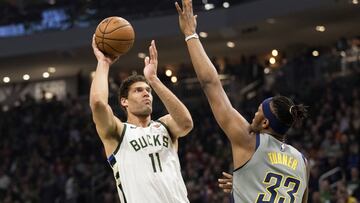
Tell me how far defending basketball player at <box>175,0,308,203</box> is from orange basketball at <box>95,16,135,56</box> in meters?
1.16

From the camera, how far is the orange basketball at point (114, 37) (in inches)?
267

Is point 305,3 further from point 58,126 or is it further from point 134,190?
point 134,190

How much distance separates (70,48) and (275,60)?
21.6 feet

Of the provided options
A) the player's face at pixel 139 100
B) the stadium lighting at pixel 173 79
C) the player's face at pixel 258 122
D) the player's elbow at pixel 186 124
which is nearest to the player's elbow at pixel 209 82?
the player's face at pixel 258 122

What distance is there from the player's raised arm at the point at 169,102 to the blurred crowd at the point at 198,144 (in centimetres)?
777

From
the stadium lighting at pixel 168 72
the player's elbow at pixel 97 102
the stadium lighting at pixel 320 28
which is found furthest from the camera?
the stadium lighting at pixel 168 72

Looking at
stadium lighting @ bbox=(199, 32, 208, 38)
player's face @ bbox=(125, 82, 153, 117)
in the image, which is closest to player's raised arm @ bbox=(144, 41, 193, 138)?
player's face @ bbox=(125, 82, 153, 117)

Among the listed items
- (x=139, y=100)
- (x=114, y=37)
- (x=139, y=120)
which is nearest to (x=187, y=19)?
(x=114, y=37)

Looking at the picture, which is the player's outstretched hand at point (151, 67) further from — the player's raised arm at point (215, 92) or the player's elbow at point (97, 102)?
the player's raised arm at point (215, 92)

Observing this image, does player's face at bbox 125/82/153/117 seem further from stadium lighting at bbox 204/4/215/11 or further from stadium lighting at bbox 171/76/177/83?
stadium lighting at bbox 171/76/177/83

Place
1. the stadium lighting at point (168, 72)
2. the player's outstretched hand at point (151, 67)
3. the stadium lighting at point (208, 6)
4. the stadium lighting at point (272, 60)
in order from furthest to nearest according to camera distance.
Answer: the stadium lighting at point (168, 72) < the stadium lighting at point (272, 60) < the stadium lighting at point (208, 6) < the player's outstretched hand at point (151, 67)

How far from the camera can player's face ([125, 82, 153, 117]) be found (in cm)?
690

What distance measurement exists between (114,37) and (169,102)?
705 mm

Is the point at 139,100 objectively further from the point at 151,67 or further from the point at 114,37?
the point at 114,37
